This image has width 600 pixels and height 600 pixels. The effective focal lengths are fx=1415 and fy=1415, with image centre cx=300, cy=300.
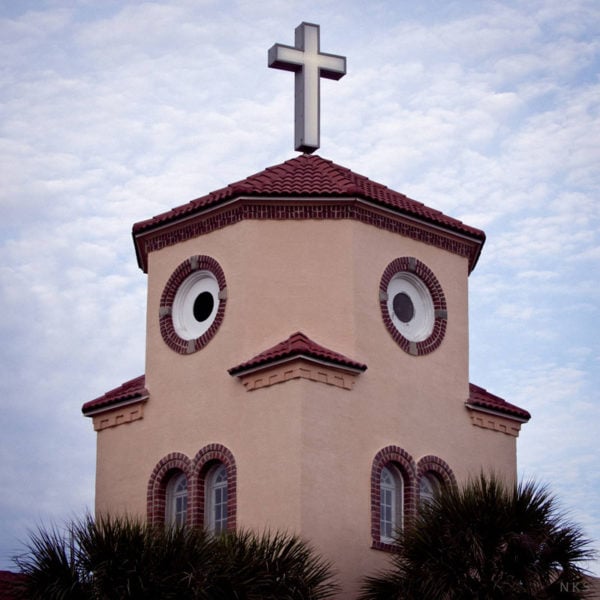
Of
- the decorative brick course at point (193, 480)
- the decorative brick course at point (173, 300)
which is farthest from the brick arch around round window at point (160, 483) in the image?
the decorative brick course at point (173, 300)

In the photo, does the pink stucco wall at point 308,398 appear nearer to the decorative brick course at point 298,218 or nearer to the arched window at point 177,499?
the decorative brick course at point 298,218

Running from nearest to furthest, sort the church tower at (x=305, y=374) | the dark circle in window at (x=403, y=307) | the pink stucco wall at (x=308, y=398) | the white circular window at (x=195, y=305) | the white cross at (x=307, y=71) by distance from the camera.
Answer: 1. the pink stucco wall at (x=308, y=398)
2. the church tower at (x=305, y=374)
3. the white circular window at (x=195, y=305)
4. the dark circle in window at (x=403, y=307)
5. the white cross at (x=307, y=71)

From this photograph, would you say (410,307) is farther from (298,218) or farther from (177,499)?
(177,499)

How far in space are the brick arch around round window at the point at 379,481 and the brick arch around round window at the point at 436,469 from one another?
0.57ft

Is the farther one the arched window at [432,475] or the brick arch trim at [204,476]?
the arched window at [432,475]

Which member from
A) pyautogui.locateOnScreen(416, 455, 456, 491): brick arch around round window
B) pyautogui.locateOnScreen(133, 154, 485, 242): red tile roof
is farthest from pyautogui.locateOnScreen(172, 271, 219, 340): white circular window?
pyautogui.locateOnScreen(416, 455, 456, 491): brick arch around round window

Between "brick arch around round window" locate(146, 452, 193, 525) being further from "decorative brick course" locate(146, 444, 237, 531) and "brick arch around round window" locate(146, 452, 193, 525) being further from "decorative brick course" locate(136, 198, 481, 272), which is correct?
"decorative brick course" locate(136, 198, 481, 272)

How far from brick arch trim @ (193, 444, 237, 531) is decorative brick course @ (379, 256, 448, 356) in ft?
12.4

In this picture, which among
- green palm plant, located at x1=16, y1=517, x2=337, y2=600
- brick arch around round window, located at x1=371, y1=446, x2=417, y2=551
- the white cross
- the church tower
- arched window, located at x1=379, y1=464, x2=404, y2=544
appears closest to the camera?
green palm plant, located at x1=16, y1=517, x2=337, y2=600

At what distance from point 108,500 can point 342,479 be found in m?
5.05

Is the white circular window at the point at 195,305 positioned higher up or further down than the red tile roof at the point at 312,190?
further down

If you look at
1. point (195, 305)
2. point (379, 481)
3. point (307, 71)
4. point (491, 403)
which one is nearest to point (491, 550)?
point (379, 481)

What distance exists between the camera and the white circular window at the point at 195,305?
2588 centimetres

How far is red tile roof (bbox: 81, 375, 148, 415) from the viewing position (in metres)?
26.1
